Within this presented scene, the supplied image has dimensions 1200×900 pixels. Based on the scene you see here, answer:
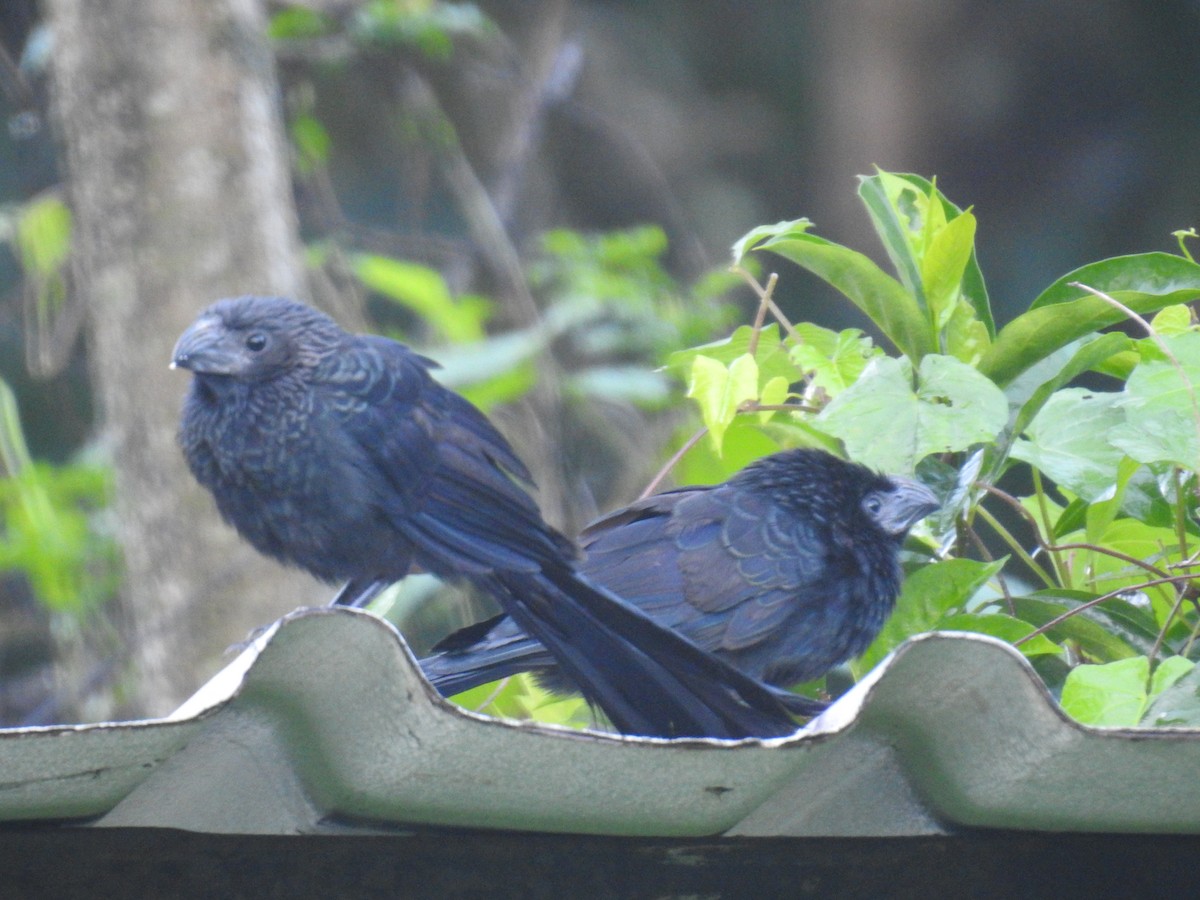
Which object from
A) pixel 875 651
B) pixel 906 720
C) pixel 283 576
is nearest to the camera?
pixel 906 720

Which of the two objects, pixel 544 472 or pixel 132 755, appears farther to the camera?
pixel 544 472

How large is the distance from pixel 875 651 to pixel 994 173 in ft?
28.4

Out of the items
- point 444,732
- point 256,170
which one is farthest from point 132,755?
point 256,170

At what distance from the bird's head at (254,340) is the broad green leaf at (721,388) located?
771mm

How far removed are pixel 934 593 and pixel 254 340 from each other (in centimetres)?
123

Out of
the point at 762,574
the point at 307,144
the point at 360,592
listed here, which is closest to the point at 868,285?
the point at 762,574

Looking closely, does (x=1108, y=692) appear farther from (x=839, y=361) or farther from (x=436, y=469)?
(x=436, y=469)

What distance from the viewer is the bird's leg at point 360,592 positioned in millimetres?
2527

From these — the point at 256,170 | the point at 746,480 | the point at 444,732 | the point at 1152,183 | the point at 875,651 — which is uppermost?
the point at 256,170

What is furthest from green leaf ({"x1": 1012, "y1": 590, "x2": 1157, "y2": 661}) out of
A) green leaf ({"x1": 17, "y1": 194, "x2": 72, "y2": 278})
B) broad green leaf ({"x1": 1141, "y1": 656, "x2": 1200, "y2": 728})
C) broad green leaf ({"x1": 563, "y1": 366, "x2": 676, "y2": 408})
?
green leaf ({"x1": 17, "y1": 194, "x2": 72, "y2": 278})

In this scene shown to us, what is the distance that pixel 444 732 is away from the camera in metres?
1.26

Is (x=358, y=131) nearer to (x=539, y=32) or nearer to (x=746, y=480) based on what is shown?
(x=539, y=32)

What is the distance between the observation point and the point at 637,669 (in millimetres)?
Answer: 1925

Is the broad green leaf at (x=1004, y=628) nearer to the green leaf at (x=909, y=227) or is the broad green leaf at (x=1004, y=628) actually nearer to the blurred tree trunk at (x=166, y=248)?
the green leaf at (x=909, y=227)
